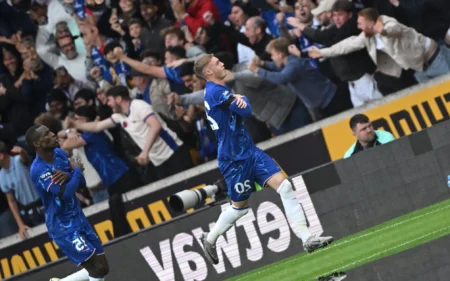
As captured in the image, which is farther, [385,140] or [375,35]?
[375,35]

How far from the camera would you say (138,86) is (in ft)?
50.4

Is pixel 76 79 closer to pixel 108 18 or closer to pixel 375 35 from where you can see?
pixel 108 18

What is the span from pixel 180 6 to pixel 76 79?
206cm

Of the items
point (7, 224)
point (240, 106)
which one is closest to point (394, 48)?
point (240, 106)

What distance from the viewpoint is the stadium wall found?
1219 cm

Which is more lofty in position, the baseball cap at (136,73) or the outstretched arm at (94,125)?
the baseball cap at (136,73)

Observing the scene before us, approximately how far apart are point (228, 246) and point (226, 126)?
2.89m

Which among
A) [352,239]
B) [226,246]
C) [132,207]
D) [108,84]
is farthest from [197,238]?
[108,84]

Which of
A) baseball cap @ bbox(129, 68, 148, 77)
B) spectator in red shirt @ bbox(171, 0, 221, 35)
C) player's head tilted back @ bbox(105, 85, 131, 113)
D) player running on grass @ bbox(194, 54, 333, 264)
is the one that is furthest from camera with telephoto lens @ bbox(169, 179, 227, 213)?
spectator in red shirt @ bbox(171, 0, 221, 35)

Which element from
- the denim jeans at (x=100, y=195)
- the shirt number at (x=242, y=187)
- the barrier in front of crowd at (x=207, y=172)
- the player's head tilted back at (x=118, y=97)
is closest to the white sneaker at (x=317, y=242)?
the shirt number at (x=242, y=187)

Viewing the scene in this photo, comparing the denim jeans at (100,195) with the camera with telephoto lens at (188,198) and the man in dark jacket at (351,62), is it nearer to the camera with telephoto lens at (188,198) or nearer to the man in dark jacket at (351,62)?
the man in dark jacket at (351,62)

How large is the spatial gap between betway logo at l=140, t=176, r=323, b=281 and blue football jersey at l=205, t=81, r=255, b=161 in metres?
2.51

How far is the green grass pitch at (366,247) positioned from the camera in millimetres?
10305

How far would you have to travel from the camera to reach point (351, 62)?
14242mm
